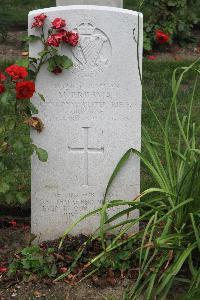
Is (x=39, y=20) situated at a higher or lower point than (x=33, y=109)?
higher

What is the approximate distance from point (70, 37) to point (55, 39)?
0.09 m

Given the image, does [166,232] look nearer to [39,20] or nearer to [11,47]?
[39,20]

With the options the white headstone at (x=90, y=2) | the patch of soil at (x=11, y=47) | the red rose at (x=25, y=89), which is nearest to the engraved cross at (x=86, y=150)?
the red rose at (x=25, y=89)

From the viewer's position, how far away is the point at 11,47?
9.15 m

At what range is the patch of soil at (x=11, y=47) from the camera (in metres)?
8.77

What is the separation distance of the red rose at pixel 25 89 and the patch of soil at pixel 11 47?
14.5 ft

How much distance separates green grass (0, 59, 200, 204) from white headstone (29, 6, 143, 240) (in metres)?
1.37

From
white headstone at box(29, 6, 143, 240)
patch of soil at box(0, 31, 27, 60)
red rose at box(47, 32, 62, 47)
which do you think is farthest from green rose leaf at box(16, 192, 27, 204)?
patch of soil at box(0, 31, 27, 60)

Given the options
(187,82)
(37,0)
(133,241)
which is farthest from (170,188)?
(37,0)

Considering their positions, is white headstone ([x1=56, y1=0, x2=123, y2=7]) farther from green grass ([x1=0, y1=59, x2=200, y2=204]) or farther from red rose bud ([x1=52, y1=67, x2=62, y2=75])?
red rose bud ([x1=52, y1=67, x2=62, y2=75])

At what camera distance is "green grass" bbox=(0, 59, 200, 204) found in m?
6.91

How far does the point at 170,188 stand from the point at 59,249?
0.71 metres

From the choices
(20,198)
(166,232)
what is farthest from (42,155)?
(166,232)

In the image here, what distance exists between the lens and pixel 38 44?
4.45m
